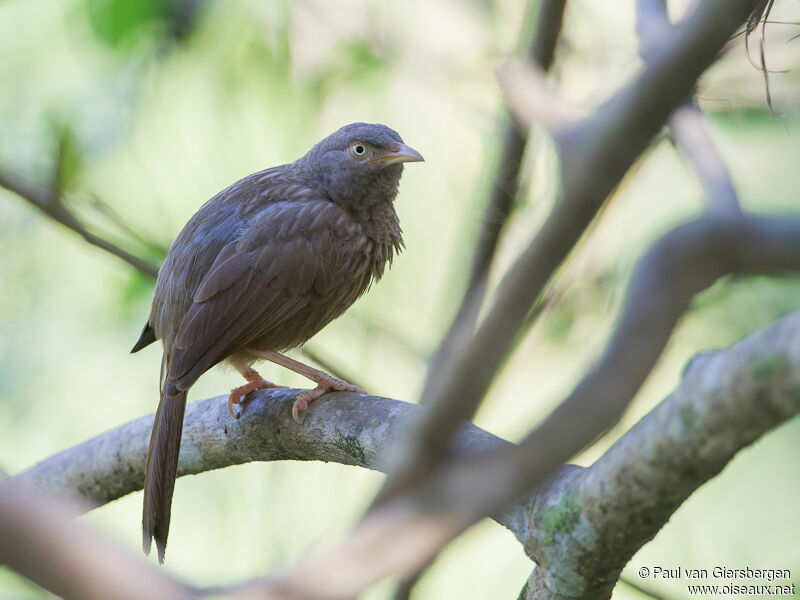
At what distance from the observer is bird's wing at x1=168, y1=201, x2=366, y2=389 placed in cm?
344

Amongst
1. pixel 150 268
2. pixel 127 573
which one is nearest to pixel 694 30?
pixel 127 573

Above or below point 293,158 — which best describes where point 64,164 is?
below

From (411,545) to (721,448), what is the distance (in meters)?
0.61

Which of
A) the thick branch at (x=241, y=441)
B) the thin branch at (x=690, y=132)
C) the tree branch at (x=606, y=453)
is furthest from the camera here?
the thick branch at (x=241, y=441)

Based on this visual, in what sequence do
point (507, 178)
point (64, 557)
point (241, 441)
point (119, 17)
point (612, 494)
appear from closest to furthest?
point (64, 557), point (612, 494), point (241, 441), point (507, 178), point (119, 17)

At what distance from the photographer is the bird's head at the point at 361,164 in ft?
13.2

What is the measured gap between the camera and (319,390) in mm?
3355

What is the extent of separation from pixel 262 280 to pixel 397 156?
2.93ft

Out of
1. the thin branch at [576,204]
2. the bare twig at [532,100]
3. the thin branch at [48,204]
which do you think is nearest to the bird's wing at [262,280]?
the thin branch at [48,204]

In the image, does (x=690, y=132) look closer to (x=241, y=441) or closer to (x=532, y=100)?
(x=532, y=100)

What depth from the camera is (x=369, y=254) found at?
3.88 m

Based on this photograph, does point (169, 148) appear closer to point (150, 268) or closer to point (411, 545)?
point (150, 268)

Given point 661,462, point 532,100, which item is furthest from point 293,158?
point 661,462

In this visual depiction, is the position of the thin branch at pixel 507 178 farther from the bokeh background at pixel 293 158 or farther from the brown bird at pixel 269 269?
the brown bird at pixel 269 269
